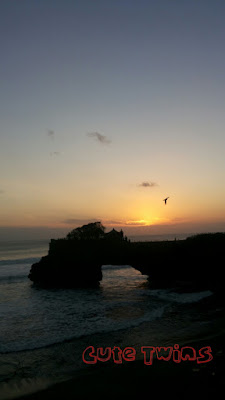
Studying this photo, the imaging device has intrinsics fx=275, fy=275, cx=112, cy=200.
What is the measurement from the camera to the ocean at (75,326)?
10953 mm

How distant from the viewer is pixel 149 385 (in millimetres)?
9250

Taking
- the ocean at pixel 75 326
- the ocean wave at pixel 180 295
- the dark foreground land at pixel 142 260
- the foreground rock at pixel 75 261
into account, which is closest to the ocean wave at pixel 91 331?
the ocean at pixel 75 326

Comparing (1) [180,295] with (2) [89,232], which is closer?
(1) [180,295]

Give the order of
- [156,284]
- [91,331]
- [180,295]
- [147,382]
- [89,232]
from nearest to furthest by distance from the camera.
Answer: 1. [147,382]
2. [91,331]
3. [180,295]
4. [156,284]
5. [89,232]

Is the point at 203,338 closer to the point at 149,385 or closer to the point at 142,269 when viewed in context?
the point at 149,385

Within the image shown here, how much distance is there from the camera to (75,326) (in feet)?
56.7

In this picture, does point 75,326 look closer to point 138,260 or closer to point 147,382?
point 147,382

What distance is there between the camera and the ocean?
1095cm

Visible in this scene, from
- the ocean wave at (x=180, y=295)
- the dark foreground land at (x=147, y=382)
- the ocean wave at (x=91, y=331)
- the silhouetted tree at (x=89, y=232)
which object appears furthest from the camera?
the silhouetted tree at (x=89, y=232)

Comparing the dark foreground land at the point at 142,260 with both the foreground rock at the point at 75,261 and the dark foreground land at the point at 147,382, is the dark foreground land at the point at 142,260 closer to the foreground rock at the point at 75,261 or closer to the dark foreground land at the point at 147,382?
the foreground rock at the point at 75,261

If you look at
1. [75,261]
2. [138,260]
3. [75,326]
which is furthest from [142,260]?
[75,326]

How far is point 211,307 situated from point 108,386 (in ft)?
42.9

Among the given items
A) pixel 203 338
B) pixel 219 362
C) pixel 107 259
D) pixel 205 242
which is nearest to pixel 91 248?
pixel 107 259

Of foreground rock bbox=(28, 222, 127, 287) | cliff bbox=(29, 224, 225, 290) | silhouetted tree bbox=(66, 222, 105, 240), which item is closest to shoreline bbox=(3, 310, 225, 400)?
cliff bbox=(29, 224, 225, 290)
